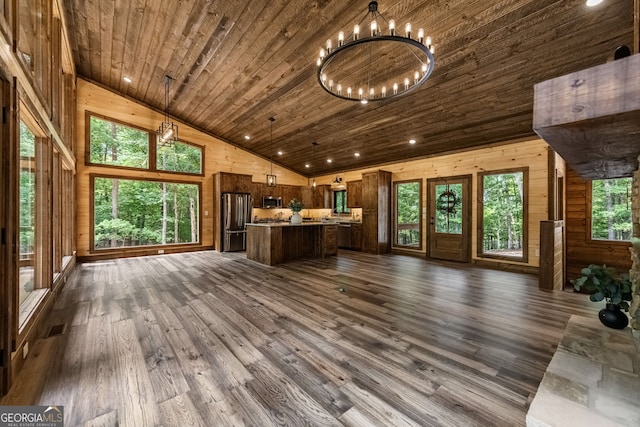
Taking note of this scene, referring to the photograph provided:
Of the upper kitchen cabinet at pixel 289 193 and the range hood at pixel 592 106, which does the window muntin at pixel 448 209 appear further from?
the range hood at pixel 592 106

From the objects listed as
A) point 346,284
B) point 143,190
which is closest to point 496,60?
point 346,284

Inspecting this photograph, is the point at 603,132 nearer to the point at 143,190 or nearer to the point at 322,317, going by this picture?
the point at 322,317

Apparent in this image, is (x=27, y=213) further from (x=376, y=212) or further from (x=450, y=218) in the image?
(x=450, y=218)

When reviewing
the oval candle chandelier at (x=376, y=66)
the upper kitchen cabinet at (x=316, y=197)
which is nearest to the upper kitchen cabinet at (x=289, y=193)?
the upper kitchen cabinet at (x=316, y=197)

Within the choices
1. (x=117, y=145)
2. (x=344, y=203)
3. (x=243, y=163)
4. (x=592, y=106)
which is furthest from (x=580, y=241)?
(x=117, y=145)

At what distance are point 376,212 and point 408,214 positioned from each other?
94 centimetres

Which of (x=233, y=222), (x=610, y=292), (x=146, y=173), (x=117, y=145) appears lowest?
(x=610, y=292)

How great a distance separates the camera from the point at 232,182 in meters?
7.87

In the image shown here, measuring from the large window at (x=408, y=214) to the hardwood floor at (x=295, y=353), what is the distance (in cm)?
302

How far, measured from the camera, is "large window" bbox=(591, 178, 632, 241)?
16.1ft

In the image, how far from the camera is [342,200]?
372 inches

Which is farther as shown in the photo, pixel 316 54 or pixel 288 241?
pixel 288 241

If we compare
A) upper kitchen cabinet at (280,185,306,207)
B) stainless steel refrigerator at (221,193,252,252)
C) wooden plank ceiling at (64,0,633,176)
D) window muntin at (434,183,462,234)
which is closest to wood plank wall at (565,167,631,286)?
wooden plank ceiling at (64,0,633,176)

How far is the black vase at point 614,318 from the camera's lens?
2133 mm
